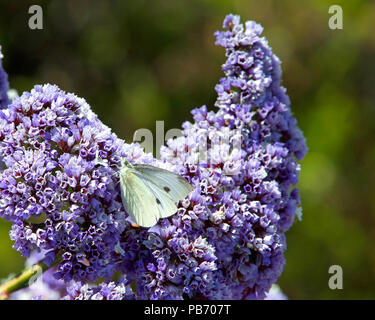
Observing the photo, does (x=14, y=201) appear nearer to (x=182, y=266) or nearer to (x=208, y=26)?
(x=182, y=266)

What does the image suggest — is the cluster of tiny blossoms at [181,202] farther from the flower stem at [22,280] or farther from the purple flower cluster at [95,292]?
the flower stem at [22,280]

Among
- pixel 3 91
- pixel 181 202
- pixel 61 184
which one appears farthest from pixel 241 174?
pixel 3 91

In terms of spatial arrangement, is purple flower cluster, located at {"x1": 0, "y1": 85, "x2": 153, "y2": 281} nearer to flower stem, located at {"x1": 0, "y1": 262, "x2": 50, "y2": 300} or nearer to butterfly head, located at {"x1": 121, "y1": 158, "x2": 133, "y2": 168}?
butterfly head, located at {"x1": 121, "y1": 158, "x2": 133, "y2": 168}

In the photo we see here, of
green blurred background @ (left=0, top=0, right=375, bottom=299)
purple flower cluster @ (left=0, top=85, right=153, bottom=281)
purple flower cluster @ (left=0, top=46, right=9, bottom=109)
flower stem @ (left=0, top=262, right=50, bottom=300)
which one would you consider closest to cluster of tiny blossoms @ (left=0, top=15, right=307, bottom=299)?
purple flower cluster @ (left=0, top=85, right=153, bottom=281)

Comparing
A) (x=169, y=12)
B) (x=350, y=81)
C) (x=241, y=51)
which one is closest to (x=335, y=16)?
(x=350, y=81)

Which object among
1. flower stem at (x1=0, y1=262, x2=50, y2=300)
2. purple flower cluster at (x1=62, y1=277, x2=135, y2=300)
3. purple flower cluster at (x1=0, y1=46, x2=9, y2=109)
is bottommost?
purple flower cluster at (x1=62, y1=277, x2=135, y2=300)

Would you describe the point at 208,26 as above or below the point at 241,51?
above
